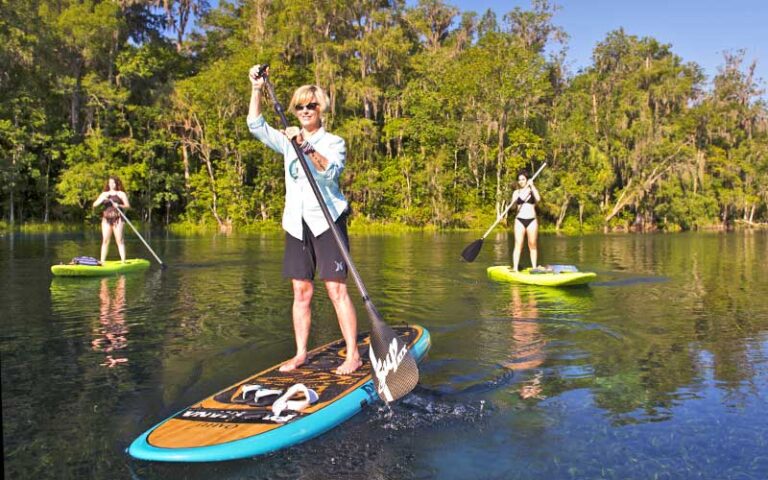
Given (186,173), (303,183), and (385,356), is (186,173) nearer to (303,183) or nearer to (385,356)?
(303,183)

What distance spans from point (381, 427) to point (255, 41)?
1612 inches

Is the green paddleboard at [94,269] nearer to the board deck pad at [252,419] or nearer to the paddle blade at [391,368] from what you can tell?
the board deck pad at [252,419]

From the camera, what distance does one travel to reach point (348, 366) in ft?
14.9

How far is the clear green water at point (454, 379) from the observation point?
328cm

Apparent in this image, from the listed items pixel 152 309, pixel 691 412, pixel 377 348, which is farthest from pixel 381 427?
pixel 152 309

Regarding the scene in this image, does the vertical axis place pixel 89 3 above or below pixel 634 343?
above

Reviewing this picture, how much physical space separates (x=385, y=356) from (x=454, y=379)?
859 millimetres

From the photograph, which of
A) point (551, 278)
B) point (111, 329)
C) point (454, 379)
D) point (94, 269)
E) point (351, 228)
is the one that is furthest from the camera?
point (351, 228)

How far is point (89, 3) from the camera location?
37156 millimetres

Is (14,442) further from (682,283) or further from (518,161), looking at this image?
(518,161)

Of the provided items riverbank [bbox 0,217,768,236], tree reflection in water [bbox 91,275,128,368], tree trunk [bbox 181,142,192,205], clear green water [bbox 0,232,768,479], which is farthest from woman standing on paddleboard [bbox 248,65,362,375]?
tree trunk [bbox 181,142,192,205]

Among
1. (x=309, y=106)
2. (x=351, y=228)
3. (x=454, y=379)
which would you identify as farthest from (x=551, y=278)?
(x=351, y=228)

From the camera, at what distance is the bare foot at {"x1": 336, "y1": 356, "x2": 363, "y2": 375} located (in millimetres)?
4508

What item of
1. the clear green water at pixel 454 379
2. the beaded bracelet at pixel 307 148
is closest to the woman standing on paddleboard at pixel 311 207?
the beaded bracelet at pixel 307 148
